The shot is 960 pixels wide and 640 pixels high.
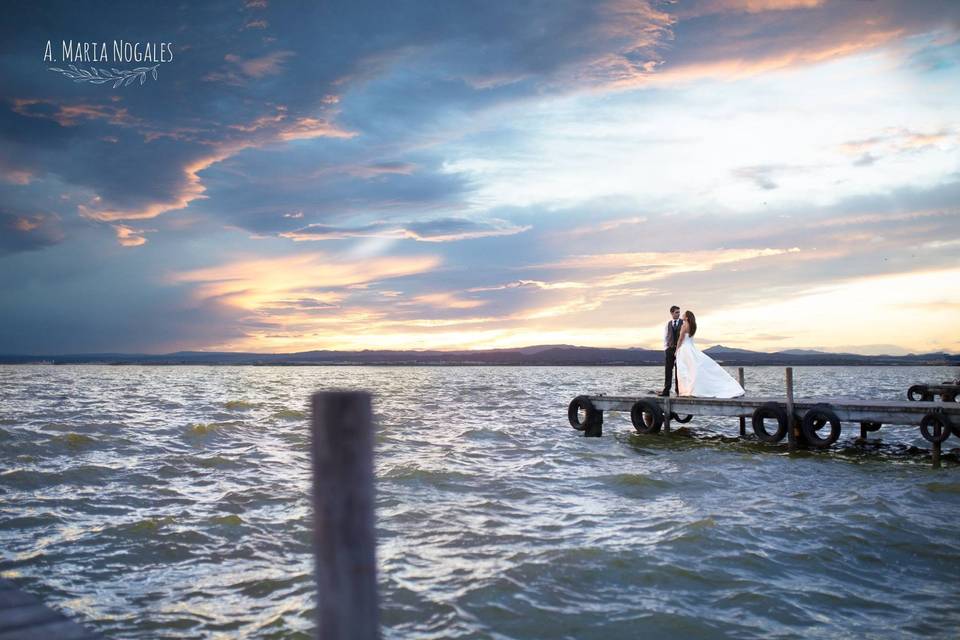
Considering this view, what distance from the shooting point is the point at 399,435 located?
75.2ft

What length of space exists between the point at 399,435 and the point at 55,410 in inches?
750

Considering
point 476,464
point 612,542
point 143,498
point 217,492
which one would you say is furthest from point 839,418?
point 143,498

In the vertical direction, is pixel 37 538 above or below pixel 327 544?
below

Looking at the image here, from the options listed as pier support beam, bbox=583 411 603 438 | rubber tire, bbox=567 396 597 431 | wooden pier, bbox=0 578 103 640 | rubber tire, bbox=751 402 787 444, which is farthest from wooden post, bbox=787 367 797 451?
wooden pier, bbox=0 578 103 640

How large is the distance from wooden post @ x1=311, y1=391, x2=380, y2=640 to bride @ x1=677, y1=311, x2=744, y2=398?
18.0 metres

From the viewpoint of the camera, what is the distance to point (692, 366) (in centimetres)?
2028

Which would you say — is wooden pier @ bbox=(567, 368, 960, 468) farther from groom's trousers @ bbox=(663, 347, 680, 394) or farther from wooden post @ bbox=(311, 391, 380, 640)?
wooden post @ bbox=(311, 391, 380, 640)

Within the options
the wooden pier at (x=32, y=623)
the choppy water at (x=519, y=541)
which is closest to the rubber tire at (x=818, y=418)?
the choppy water at (x=519, y=541)

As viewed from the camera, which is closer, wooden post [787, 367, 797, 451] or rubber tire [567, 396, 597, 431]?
wooden post [787, 367, 797, 451]

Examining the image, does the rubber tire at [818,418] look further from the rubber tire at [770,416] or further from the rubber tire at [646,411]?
the rubber tire at [646,411]

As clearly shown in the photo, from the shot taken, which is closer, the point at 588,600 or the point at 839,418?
the point at 588,600

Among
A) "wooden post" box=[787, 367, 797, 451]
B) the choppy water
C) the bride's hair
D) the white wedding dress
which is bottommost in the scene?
the choppy water

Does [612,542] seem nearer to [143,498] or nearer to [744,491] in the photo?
[744,491]

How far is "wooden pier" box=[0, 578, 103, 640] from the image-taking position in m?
4.49
